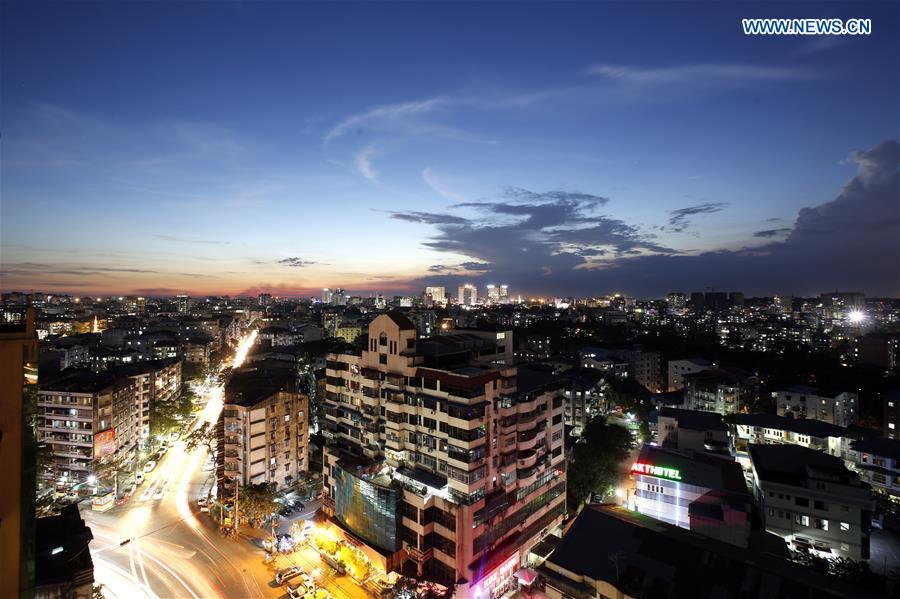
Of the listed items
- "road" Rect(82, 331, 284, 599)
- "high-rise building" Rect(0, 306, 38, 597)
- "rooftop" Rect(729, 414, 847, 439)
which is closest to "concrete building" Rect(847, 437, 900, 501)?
"rooftop" Rect(729, 414, 847, 439)

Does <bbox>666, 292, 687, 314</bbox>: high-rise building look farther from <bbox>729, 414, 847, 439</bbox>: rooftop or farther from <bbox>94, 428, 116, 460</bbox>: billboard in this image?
<bbox>94, 428, 116, 460</bbox>: billboard

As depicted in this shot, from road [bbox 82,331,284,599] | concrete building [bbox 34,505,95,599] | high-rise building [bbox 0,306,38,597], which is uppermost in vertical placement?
high-rise building [bbox 0,306,38,597]

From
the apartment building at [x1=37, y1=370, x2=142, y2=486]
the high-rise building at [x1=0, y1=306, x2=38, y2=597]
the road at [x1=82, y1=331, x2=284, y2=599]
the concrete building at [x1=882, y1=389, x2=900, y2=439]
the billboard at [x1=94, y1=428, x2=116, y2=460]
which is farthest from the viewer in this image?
the concrete building at [x1=882, y1=389, x2=900, y2=439]

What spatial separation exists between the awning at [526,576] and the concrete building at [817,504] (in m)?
13.1

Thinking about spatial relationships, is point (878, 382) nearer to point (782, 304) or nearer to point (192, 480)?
point (192, 480)

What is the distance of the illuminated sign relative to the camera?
22717mm

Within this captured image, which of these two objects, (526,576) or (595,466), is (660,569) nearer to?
(526,576)

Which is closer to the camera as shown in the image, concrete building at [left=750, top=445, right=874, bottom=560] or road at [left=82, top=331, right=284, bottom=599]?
road at [left=82, top=331, right=284, bottom=599]

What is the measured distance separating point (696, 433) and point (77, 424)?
41.8m

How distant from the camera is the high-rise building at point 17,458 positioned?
4195 mm

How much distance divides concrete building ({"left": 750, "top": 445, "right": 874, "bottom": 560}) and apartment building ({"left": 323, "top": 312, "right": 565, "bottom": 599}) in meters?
10.7

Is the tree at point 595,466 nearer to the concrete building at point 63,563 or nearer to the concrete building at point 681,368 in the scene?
the concrete building at point 63,563

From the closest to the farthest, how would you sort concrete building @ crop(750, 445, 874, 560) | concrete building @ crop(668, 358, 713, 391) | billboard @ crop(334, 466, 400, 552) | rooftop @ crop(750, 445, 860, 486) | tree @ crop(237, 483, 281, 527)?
billboard @ crop(334, 466, 400, 552)
concrete building @ crop(750, 445, 874, 560)
rooftop @ crop(750, 445, 860, 486)
tree @ crop(237, 483, 281, 527)
concrete building @ crop(668, 358, 713, 391)

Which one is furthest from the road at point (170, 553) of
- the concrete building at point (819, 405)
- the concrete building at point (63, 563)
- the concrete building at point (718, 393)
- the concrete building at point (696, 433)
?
the concrete building at point (819, 405)
